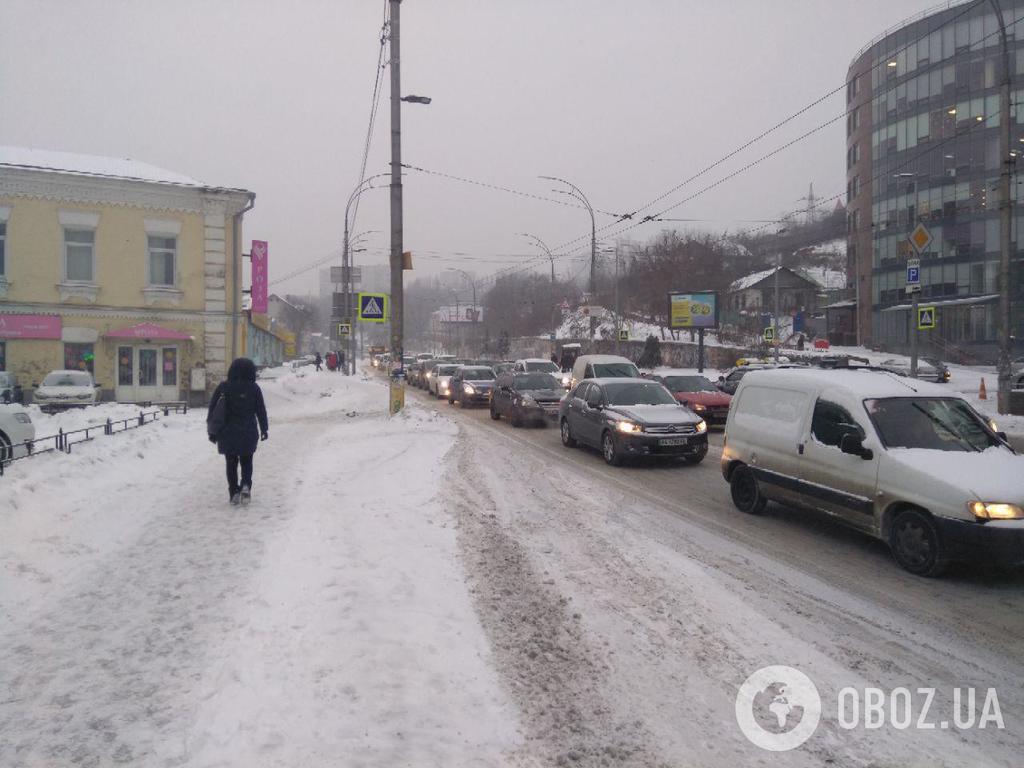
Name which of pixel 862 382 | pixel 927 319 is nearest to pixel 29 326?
pixel 862 382

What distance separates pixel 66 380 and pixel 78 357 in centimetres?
280

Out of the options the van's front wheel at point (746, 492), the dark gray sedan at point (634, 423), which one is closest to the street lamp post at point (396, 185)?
the dark gray sedan at point (634, 423)

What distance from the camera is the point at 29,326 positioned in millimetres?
23391

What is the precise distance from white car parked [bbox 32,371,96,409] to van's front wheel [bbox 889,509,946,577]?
2095 cm

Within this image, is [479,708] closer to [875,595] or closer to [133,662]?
[133,662]

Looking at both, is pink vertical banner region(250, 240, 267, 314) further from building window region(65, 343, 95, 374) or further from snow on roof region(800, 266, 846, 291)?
snow on roof region(800, 266, 846, 291)

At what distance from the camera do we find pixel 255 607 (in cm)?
504

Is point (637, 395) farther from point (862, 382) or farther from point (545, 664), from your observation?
point (545, 664)

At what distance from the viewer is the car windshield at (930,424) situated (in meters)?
6.76

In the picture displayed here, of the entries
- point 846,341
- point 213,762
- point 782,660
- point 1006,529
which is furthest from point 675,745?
point 846,341

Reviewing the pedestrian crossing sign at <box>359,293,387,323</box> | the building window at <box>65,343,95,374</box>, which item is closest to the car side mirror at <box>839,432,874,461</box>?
the pedestrian crossing sign at <box>359,293,387,323</box>

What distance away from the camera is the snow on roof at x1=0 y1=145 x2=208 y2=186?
23625mm

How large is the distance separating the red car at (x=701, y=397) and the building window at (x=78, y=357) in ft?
62.4

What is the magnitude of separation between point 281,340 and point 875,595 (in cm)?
7035
